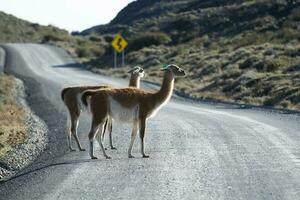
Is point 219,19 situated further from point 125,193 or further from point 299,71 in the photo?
point 125,193

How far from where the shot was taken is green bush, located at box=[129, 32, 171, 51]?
233 ft

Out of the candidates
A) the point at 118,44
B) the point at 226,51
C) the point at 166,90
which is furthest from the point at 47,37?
the point at 166,90

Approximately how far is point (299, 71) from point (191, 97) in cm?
638

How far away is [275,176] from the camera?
38.1ft

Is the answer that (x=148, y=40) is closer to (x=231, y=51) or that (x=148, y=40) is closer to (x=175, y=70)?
(x=231, y=51)

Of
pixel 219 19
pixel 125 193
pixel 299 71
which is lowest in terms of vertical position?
pixel 125 193

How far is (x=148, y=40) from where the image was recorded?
7231 cm

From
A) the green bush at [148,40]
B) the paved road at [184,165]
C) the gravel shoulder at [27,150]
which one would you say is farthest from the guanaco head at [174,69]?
the green bush at [148,40]

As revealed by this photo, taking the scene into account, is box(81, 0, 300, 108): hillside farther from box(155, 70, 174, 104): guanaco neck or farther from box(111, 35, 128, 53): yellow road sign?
box(155, 70, 174, 104): guanaco neck

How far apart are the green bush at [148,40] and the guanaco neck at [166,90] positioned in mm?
56055

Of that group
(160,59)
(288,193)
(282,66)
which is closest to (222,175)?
(288,193)

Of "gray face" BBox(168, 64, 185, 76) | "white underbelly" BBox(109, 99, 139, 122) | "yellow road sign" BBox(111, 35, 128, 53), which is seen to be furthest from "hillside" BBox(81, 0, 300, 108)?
"white underbelly" BBox(109, 99, 139, 122)

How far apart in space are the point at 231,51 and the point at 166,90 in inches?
1529

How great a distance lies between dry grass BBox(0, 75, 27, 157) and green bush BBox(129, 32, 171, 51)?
125 ft
